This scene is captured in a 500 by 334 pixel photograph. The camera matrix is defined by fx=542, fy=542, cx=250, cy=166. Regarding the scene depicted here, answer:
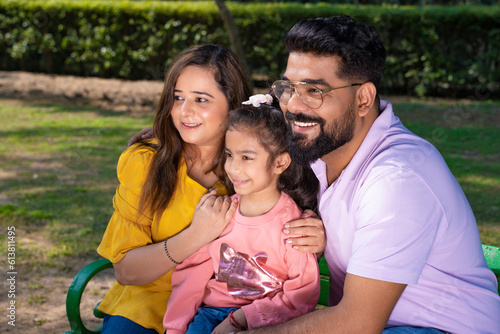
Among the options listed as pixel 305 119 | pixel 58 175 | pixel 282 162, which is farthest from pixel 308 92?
pixel 58 175

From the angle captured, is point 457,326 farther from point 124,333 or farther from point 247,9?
point 247,9

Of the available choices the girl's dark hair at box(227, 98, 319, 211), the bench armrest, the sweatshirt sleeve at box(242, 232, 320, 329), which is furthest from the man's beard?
the bench armrest

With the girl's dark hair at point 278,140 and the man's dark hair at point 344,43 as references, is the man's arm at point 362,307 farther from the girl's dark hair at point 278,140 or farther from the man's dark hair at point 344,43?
the man's dark hair at point 344,43

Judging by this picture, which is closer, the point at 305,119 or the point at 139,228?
the point at 305,119

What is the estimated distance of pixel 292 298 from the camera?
2.29 m

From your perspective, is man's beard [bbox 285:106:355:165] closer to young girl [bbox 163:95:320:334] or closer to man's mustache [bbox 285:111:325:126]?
man's mustache [bbox 285:111:325:126]

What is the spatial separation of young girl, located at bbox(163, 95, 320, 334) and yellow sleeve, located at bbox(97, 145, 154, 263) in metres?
0.27

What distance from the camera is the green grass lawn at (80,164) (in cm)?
518

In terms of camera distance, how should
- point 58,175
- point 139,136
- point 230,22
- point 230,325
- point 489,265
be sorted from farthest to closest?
point 230,22 < point 58,175 < point 139,136 < point 489,265 < point 230,325

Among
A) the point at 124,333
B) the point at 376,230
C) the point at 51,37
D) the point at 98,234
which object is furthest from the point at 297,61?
the point at 51,37

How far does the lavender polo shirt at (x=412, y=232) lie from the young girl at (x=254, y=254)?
0.23 meters

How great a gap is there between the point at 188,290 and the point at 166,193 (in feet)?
A: 1.55

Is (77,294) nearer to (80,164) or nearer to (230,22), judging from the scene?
(80,164)

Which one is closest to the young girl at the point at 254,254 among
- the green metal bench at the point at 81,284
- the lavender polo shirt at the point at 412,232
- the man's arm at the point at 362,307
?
the lavender polo shirt at the point at 412,232
